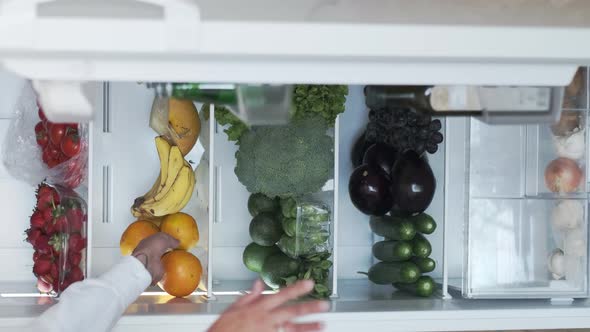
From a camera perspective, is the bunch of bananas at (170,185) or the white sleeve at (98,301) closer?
the white sleeve at (98,301)

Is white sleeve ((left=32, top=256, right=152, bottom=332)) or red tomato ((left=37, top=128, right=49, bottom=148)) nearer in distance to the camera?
white sleeve ((left=32, top=256, right=152, bottom=332))

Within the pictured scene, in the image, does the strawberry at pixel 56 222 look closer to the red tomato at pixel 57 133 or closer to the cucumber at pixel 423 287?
the red tomato at pixel 57 133

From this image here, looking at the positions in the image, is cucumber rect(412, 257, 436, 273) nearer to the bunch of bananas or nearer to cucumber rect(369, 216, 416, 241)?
cucumber rect(369, 216, 416, 241)

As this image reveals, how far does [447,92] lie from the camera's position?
0.73 meters

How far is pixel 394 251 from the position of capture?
162 cm

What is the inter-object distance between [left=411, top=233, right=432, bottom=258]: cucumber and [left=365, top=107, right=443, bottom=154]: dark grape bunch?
0.69ft

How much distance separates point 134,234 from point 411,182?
63 centimetres

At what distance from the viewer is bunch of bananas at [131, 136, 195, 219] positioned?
61.9 inches

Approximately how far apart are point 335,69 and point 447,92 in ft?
0.46

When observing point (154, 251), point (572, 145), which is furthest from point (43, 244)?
point (572, 145)

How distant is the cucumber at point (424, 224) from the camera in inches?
64.1

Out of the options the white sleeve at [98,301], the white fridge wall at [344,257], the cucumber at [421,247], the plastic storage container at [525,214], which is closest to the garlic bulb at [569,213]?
the plastic storage container at [525,214]

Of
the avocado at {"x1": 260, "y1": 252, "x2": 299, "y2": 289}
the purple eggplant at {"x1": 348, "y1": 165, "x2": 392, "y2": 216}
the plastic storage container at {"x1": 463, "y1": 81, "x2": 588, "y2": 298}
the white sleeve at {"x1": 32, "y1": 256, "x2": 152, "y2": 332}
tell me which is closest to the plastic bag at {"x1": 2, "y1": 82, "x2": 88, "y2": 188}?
the white sleeve at {"x1": 32, "y1": 256, "x2": 152, "y2": 332}

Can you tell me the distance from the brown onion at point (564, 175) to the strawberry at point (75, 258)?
40.7 inches
